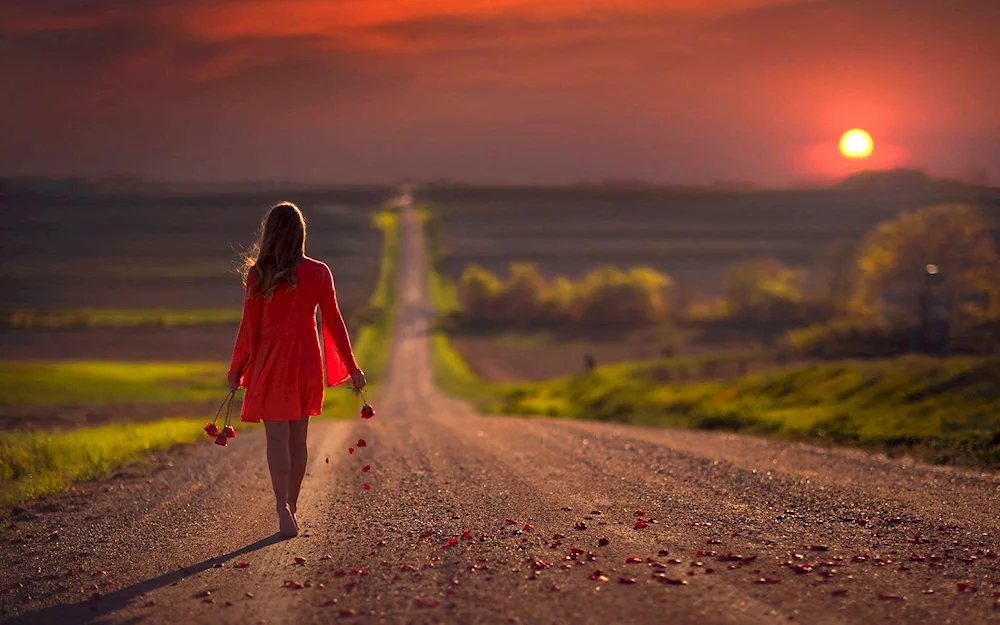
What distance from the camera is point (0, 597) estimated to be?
19.6 feet

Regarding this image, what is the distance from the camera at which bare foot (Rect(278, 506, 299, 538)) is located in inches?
289

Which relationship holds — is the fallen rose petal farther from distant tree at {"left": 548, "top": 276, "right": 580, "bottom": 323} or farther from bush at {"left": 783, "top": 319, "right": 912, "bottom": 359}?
distant tree at {"left": 548, "top": 276, "right": 580, "bottom": 323}

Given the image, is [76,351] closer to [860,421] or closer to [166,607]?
[860,421]

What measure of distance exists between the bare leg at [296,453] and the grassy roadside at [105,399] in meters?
3.83

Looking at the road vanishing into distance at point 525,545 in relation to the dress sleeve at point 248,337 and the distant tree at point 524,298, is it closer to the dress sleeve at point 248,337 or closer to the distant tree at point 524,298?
the dress sleeve at point 248,337

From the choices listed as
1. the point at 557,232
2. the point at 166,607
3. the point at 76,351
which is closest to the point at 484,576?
the point at 166,607

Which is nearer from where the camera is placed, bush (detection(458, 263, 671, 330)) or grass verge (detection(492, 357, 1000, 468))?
grass verge (detection(492, 357, 1000, 468))

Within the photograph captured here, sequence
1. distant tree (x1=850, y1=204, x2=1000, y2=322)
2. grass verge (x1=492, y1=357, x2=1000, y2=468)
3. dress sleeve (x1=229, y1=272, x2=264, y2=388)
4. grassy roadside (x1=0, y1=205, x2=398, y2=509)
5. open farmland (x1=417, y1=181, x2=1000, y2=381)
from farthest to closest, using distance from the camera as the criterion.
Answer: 1. open farmland (x1=417, y1=181, x2=1000, y2=381)
2. distant tree (x1=850, y1=204, x2=1000, y2=322)
3. grass verge (x1=492, y1=357, x2=1000, y2=468)
4. grassy roadside (x1=0, y1=205, x2=398, y2=509)
5. dress sleeve (x1=229, y1=272, x2=264, y2=388)

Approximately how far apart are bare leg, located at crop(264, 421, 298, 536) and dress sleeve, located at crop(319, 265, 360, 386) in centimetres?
58

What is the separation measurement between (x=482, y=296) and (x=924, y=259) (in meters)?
52.3

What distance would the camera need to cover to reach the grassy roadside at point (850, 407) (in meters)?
15.4

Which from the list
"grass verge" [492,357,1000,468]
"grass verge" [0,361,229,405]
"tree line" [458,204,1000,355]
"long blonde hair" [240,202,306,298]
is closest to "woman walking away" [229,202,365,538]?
"long blonde hair" [240,202,306,298]

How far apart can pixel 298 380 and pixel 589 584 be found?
Result: 112 inches

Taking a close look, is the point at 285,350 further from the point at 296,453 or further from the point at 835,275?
the point at 835,275
